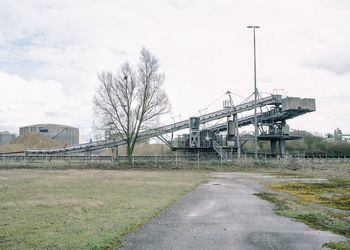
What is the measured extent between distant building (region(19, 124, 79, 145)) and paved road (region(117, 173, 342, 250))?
114 meters

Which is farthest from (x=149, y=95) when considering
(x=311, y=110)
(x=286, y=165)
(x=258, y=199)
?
(x=258, y=199)

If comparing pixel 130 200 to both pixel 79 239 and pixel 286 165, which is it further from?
pixel 286 165

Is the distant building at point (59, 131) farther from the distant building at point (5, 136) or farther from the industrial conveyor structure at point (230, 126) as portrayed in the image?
the industrial conveyor structure at point (230, 126)

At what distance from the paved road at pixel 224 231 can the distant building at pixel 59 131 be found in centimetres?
11356

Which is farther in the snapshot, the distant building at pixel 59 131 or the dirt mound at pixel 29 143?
the distant building at pixel 59 131

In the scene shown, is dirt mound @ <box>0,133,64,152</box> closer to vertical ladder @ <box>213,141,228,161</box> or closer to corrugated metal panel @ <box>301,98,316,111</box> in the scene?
vertical ladder @ <box>213,141,228,161</box>

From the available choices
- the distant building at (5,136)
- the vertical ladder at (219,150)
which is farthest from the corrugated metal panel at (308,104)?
the distant building at (5,136)

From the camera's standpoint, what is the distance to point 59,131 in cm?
12731

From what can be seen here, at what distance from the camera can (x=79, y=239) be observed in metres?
9.62

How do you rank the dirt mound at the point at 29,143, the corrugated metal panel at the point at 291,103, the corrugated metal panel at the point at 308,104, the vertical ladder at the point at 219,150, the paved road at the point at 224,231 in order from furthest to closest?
the dirt mound at the point at 29,143, the corrugated metal panel at the point at 308,104, the corrugated metal panel at the point at 291,103, the vertical ladder at the point at 219,150, the paved road at the point at 224,231

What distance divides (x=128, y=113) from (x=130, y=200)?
1578 inches

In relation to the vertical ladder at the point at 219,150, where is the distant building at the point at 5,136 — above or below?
above

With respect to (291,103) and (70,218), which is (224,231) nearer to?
(70,218)

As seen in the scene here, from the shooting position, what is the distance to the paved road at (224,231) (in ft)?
30.8
